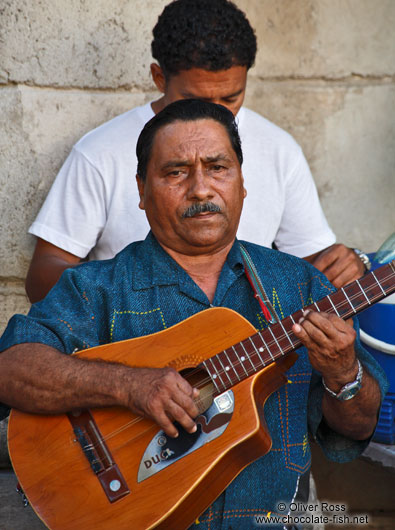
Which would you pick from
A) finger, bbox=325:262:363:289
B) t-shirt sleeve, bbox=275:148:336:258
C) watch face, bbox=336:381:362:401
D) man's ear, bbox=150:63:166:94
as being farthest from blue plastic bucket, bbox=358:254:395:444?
man's ear, bbox=150:63:166:94

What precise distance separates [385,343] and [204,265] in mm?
1009

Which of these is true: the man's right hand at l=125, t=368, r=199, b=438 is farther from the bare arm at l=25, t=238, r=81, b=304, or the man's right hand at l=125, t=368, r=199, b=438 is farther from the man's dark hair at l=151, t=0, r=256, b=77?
the man's dark hair at l=151, t=0, r=256, b=77

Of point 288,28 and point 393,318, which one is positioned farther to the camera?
point 288,28

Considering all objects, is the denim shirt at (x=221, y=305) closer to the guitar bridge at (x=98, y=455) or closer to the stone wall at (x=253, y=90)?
the guitar bridge at (x=98, y=455)

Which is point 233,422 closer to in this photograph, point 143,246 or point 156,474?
point 156,474

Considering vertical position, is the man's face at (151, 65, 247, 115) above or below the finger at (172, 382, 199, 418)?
above

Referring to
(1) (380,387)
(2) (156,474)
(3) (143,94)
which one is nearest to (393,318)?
(1) (380,387)

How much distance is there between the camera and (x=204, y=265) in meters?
2.34

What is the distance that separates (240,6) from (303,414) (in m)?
2.23

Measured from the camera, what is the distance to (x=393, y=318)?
294 centimetres

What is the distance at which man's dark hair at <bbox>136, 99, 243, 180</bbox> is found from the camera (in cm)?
234

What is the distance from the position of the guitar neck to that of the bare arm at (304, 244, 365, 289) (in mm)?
816

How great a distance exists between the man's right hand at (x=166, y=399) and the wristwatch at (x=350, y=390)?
394mm

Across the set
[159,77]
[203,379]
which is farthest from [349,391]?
[159,77]
